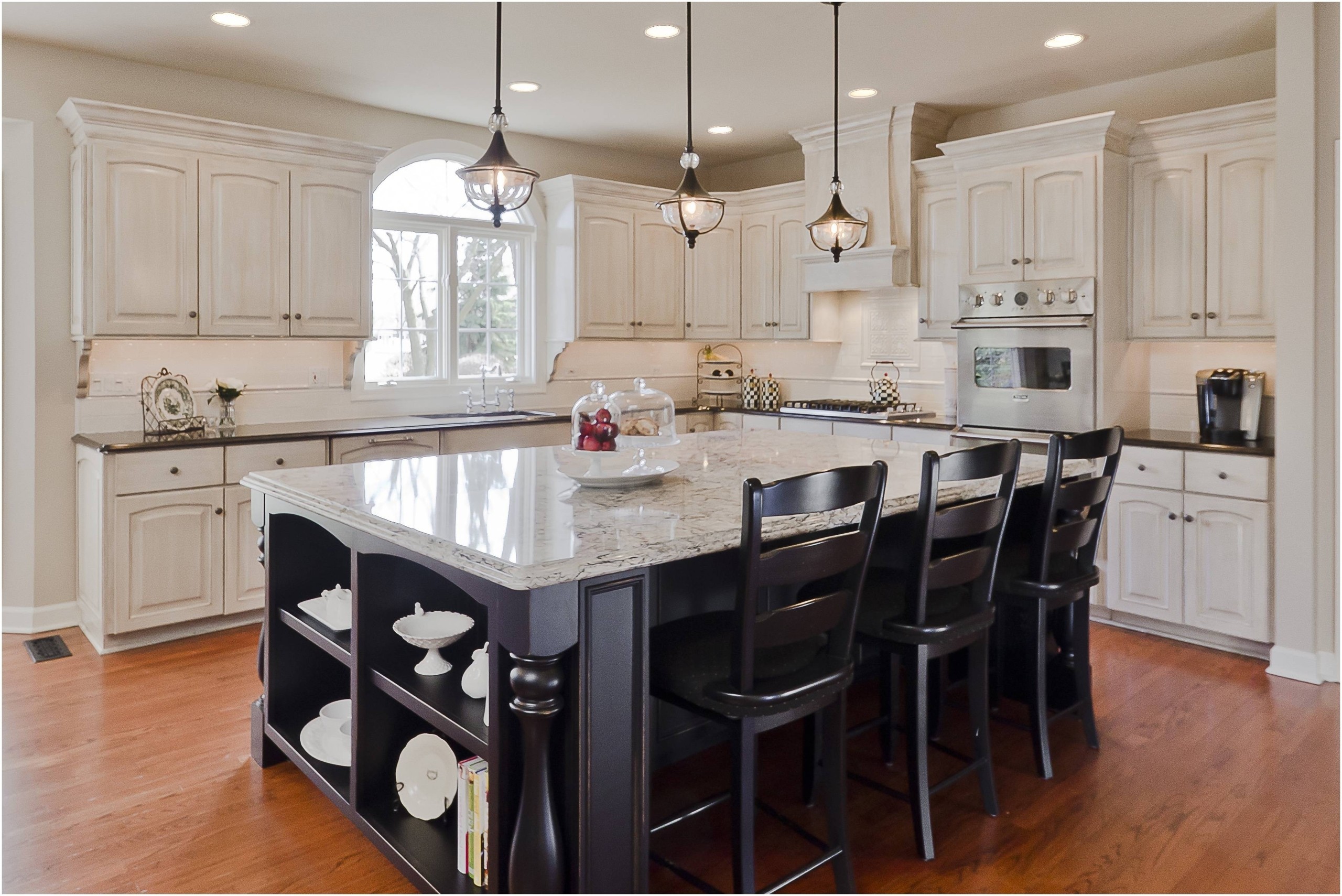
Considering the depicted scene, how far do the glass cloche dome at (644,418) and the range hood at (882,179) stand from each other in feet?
9.59

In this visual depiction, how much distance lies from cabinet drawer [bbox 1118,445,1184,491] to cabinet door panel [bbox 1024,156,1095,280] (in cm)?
86

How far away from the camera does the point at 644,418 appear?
257 cm

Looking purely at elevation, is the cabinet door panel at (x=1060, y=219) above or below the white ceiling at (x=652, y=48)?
below

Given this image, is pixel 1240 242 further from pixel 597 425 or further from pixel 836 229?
pixel 597 425

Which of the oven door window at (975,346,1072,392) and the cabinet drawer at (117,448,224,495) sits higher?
the oven door window at (975,346,1072,392)

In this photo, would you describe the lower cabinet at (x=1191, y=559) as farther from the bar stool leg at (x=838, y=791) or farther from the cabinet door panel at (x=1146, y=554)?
the bar stool leg at (x=838, y=791)

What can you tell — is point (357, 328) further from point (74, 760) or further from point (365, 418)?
point (74, 760)

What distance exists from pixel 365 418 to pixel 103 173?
1719 mm

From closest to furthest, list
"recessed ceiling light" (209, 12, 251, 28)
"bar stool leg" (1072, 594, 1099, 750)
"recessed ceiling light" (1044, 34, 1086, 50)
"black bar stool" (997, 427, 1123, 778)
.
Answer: "black bar stool" (997, 427, 1123, 778), "bar stool leg" (1072, 594, 1099, 750), "recessed ceiling light" (209, 12, 251, 28), "recessed ceiling light" (1044, 34, 1086, 50)

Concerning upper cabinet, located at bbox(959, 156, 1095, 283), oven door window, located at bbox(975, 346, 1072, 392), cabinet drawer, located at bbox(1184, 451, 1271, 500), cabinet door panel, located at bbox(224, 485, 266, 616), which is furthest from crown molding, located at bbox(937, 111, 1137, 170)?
cabinet door panel, located at bbox(224, 485, 266, 616)

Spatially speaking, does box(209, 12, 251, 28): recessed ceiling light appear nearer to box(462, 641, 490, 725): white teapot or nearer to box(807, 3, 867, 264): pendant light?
box(807, 3, 867, 264): pendant light

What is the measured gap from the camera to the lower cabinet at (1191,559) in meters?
3.79

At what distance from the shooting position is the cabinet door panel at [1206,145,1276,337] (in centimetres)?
392

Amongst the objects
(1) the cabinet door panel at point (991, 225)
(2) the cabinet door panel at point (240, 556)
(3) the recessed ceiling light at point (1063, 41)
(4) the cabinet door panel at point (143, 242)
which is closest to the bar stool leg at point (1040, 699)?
(1) the cabinet door panel at point (991, 225)
